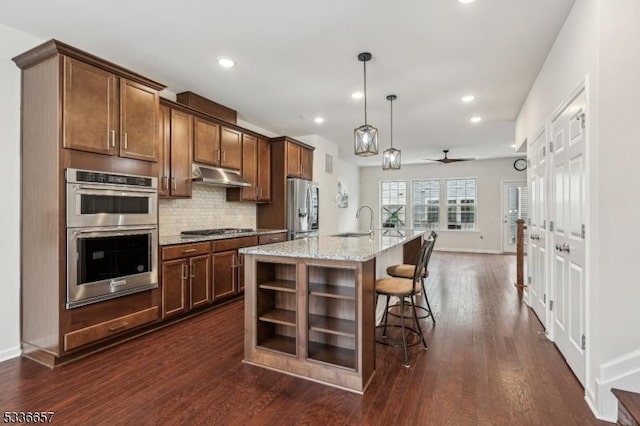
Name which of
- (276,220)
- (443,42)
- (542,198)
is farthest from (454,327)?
(276,220)

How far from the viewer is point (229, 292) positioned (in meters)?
4.16

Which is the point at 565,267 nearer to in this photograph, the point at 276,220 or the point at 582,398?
the point at 582,398

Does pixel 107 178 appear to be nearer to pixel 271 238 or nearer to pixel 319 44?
pixel 319 44

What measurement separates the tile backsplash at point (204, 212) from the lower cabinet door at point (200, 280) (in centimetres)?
68

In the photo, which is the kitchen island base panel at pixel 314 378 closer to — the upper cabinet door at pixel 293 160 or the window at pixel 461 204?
the upper cabinet door at pixel 293 160

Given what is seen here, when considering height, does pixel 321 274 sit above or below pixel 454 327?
above

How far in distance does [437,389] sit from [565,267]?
1.43m

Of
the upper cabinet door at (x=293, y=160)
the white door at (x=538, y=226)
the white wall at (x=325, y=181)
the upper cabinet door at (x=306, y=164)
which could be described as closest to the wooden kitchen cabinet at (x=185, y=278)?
the upper cabinet door at (x=293, y=160)

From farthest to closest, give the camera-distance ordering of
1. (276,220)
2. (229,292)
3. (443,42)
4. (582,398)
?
(276,220) → (229,292) → (443,42) → (582,398)

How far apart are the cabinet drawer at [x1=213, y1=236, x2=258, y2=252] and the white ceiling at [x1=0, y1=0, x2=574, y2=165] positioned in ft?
6.17

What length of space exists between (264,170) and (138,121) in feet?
8.19

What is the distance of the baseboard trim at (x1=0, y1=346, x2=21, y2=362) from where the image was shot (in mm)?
2604

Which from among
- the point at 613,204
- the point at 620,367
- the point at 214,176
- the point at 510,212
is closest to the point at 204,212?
the point at 214,176

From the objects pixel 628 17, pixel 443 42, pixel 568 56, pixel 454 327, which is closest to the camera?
pixel 628 17
